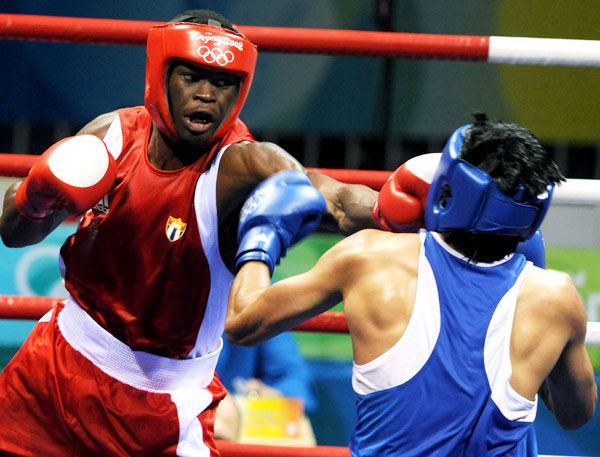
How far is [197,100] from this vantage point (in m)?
1.92

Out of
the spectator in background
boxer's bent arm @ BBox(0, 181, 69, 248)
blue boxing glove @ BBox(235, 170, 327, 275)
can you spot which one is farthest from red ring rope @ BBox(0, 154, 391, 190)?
the spectator in background

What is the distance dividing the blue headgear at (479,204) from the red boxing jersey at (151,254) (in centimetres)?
54

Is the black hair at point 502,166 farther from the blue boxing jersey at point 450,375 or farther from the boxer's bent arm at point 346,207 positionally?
the boxer's bent arm at point 346,207

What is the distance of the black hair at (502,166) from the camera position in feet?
5.25

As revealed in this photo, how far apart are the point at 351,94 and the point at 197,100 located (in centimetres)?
210

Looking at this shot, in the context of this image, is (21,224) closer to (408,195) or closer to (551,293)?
(408,195)

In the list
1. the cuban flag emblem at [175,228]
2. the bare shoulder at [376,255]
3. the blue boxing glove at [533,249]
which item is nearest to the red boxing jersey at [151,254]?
the cuban flag emblem at [175,228]

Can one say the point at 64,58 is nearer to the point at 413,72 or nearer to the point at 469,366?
the point at 413,72

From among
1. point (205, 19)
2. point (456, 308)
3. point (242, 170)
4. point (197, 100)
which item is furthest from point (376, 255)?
point (205, 19)

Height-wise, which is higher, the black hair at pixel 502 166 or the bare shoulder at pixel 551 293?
the black hair at pixel 502 166

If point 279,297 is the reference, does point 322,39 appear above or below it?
above

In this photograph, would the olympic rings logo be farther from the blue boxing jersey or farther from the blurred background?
the blurred background

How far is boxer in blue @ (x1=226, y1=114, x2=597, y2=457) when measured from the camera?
1585mm

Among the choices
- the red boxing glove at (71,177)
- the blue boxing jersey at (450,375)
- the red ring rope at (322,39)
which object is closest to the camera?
the blue boxing jersey at (450,375)
